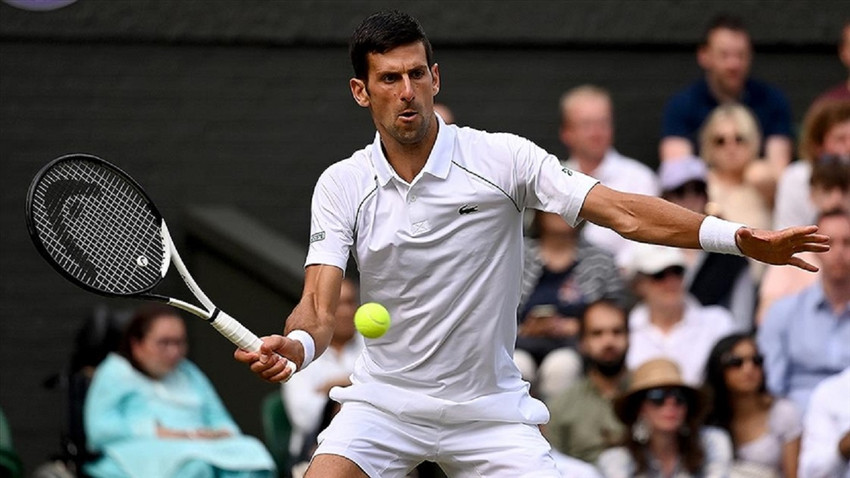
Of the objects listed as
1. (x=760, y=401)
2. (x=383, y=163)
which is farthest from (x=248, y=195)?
(x=383, y=163)

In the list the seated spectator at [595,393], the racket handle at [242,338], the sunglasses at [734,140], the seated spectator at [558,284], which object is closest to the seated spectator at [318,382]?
the seated spectator at [558,284]

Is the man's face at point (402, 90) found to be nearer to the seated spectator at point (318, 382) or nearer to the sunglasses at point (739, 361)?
the seated spectator at point (318, 382)

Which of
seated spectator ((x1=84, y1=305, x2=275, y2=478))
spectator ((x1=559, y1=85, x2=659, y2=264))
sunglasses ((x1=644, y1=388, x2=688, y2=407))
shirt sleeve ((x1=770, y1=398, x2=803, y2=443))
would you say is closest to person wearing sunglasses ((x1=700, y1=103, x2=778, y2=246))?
spectator ((x1=559, y1=85, x2=659, y2=264))

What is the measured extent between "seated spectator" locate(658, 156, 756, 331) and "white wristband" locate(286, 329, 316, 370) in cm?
411

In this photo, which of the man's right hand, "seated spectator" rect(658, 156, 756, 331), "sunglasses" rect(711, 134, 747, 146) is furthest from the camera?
"sunglasses" rect(711, 134, 747, 146)

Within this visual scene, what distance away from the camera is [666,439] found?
25.5 ft

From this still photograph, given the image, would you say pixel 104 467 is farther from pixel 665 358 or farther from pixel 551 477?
Answer: pixel 551 477

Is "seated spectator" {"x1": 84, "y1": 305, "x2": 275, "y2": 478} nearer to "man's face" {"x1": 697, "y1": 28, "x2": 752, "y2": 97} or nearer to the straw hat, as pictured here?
the straw hat

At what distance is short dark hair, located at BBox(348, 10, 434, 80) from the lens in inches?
208

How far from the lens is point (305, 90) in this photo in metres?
10.3

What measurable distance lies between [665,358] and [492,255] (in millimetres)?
3039

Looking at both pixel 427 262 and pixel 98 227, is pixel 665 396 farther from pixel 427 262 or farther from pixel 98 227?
pixel 98 227

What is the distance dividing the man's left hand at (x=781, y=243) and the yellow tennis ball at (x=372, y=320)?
3.37 feet

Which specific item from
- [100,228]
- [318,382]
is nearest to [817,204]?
[318,382]
